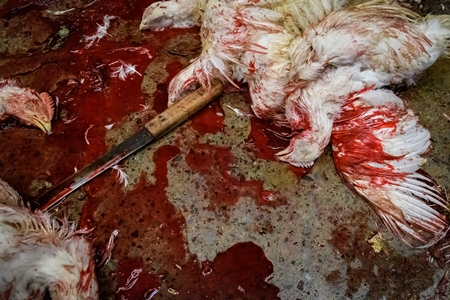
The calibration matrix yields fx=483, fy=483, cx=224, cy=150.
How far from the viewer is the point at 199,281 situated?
1.89 meters

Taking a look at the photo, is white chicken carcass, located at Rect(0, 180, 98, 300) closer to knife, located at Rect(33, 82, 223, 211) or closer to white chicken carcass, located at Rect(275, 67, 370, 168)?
knife, located at Rect(33, 82, 223, 211)

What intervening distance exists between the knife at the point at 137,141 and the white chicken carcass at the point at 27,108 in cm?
34

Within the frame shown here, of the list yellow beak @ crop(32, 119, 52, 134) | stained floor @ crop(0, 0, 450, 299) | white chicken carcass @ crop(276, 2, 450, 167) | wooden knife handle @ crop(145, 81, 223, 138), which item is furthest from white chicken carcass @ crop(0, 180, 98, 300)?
white chicken carcass @ crop(276, 2, 450, 167)

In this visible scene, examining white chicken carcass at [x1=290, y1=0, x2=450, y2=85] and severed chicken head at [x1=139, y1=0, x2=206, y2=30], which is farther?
severed chicken head at [x1=139, y1=0, x2=206, y2=30]

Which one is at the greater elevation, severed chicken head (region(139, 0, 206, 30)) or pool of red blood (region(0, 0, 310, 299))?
severed chicken head (region(139, 0, 206, 30))

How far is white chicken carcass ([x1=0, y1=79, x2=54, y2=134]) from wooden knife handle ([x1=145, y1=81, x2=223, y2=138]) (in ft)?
1.61

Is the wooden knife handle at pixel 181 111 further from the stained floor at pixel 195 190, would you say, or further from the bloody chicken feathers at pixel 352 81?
the bloody chicken feathers at pixel 352 81

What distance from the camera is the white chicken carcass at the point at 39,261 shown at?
166 centimetres

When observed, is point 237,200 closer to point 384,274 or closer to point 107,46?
point 384,274

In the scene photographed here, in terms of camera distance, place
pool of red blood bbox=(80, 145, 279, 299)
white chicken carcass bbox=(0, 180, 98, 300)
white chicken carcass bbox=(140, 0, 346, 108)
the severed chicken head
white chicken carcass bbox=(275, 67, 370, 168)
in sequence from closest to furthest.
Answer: white chicken carcass bbox=(0, 180, 98, 300) → pool of red blood bbox=(80, 145, 279, 299) → white chicken carcass bbox=(275, 67, 370, 168) → white chicken carcass bbox=(140, 0, 346, 108) → the severed chicken head

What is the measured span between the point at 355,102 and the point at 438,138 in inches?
17.8

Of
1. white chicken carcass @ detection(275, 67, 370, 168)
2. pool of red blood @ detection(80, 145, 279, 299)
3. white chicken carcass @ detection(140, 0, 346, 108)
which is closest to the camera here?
pool of red blood @ detection(80, 145, 279, 299)

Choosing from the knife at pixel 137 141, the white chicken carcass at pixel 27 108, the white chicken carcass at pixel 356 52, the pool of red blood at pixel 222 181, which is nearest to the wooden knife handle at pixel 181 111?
the knife at pixel 137 141

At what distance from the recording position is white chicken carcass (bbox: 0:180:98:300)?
1.66m
